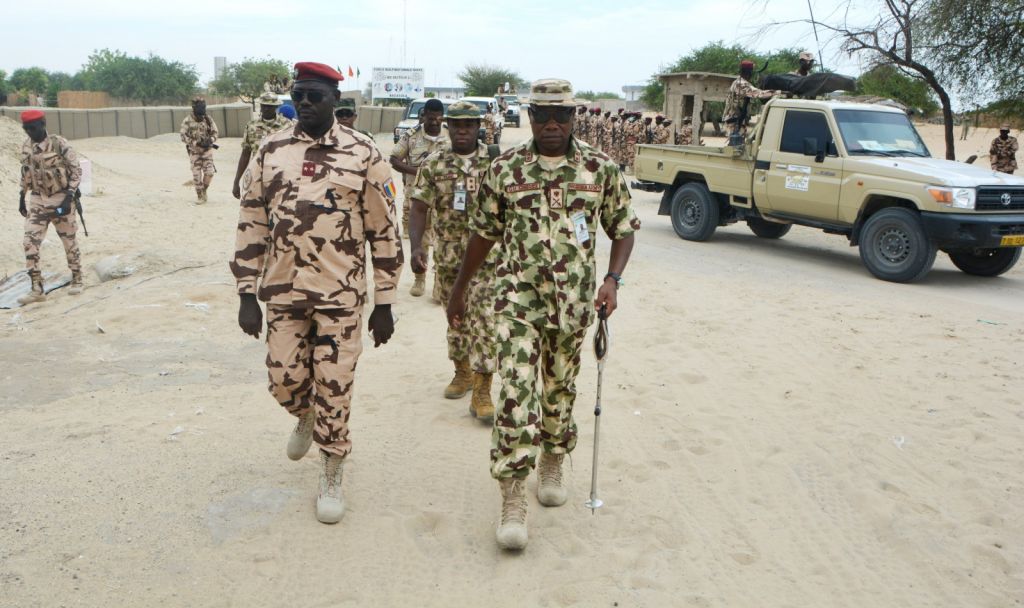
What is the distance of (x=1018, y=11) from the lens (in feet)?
48.5

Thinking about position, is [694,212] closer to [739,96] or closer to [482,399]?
[739,96]

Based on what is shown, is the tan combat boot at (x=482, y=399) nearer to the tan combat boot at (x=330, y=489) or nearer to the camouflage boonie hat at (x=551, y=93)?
the tan combat boot at (x=330, y=489)

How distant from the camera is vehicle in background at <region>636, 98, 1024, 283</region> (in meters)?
8.89

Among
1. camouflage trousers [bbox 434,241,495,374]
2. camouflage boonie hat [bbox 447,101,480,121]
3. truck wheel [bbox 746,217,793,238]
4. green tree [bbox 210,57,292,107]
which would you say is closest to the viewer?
camouflage trousers [bbox 434,241,495,374]

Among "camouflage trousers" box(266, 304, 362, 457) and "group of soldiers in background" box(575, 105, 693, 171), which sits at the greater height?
"group of soldiers in background" box(575, 105, 693, 171)

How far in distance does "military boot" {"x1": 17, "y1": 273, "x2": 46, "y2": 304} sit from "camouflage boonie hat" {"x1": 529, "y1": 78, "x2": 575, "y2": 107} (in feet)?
23.6

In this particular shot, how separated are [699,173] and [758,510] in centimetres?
829

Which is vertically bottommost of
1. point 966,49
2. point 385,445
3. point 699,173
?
point 385,445

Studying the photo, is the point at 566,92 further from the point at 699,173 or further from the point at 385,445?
the point at 699,173

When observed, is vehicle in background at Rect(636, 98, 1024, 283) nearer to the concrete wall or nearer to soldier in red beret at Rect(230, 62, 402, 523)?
soldier in red beret at Rect(230, 62, 402, 523)

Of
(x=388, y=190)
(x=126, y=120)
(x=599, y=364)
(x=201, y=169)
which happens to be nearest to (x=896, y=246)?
(x=599, y=364)

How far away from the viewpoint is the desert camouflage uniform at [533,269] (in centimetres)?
353

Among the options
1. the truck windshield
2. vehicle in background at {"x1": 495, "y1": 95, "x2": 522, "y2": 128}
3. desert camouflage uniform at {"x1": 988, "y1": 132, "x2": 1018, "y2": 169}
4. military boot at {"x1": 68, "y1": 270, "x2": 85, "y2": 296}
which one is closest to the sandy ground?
military boot at {"x1": 68, "y1": 270, "x2": 85, "y2": 296}

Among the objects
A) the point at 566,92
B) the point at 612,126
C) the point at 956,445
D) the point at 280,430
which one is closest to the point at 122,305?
the point at 280,430
